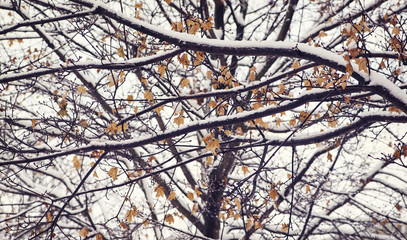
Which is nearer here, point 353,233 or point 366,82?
point 366,82

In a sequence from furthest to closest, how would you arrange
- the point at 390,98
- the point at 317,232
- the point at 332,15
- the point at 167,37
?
the point at 317,232, the point at 332,15, the point at 390,98, the point at 167,37

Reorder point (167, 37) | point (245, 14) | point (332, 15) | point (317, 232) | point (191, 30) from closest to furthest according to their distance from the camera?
1. point (167, 37)
2. point (191, 30)
3. point (332, 15)
4. point (317, 232)
5. point (245, 14)

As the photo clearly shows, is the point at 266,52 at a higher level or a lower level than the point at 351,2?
lower

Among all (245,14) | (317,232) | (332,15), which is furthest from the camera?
(245,14)

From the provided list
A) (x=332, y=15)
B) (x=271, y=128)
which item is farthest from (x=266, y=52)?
(x=332, y=15)

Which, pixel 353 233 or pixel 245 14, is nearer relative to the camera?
pixel 353 233

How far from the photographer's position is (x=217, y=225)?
5055mm

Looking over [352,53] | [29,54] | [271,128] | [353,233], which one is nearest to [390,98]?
[352,53]

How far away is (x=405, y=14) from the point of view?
4965 millimetres

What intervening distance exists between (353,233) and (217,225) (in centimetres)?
248

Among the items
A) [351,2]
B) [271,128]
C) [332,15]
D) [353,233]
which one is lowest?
[353,233]

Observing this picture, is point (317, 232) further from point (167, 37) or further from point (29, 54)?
point (29, 54)

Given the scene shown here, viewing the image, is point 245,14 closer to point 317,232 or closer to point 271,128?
point 271,128

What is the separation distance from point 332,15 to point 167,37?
368 centimetres
